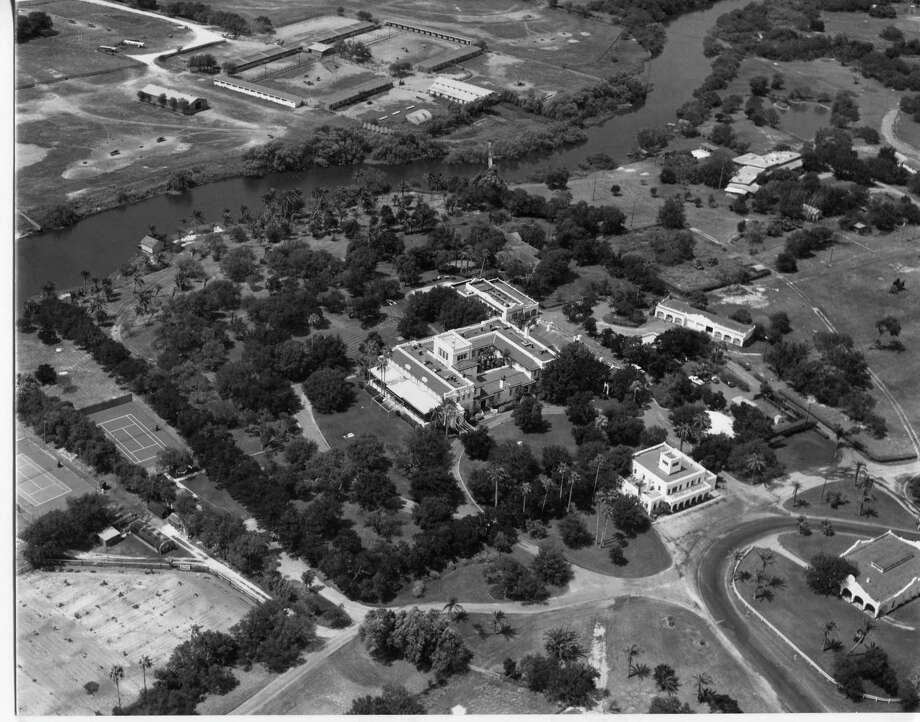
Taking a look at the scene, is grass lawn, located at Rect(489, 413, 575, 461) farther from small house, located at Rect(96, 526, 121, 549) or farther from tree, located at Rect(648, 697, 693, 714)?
small house, located at Rect(96, 526, 121, 549)

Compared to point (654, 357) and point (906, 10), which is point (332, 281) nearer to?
point (654, 357)

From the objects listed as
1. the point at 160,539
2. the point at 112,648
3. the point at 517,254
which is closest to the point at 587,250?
the point at 517,254

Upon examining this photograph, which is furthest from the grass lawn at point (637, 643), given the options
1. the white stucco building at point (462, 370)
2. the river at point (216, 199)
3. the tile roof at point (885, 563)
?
the river at point (216, 199)

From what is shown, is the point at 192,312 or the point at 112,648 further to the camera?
the point at 192,312

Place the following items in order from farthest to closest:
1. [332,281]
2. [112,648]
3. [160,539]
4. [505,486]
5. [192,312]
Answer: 1. [332,281]
2. [192,312]
3. [505,486]
4. [160,539]
5. [112,648]

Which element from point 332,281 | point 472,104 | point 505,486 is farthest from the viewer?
point 472,104

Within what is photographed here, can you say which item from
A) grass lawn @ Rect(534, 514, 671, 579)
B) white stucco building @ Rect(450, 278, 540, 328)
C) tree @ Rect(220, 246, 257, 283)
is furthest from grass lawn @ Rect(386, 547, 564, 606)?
tree @ Rect(220, 246, 257, 283)

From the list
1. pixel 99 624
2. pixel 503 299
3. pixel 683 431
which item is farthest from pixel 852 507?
pixel 99 624
